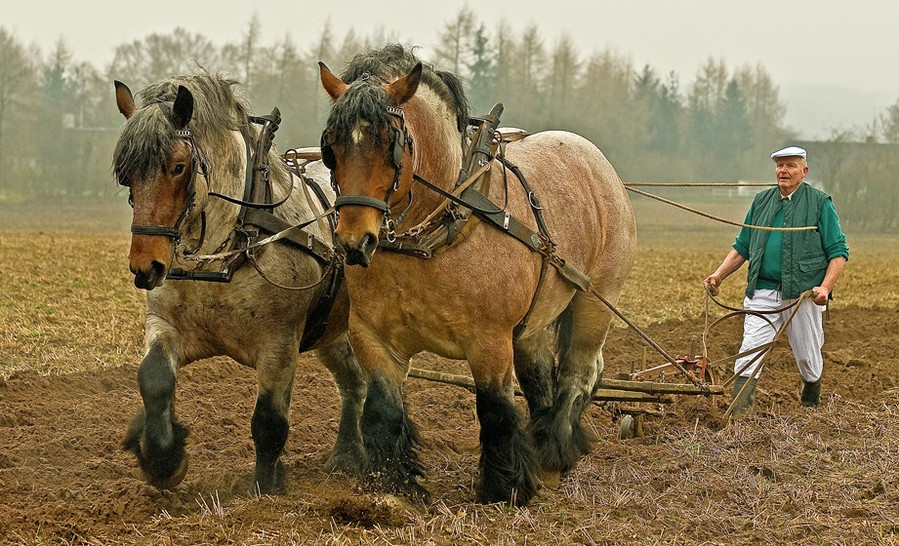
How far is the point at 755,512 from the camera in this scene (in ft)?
15.2

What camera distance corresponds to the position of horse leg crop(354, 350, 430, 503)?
4.65 meters

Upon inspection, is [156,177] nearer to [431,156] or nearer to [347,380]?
[431,156]

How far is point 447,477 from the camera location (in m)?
5.36

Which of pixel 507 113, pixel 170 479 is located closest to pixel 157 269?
pixel 170 479

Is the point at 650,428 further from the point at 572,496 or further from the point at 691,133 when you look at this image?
the point at 691,133

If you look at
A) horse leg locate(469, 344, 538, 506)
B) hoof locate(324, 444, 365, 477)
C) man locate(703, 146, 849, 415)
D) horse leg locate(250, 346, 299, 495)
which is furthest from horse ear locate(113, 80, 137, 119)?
man locate(703, 146, 849, 415)

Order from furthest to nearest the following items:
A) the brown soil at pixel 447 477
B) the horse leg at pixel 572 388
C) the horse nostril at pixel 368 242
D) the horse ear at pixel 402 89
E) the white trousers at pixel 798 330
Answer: the white trousers at pixel 798 330, the horse leg at pixel 572 388, the brown soil at pixel 447 477, the horse ear at pixel 402 89, the horse nostril at pixel 368 242

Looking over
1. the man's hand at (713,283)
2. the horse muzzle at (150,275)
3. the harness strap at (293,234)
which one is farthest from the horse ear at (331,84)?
the man's hand at (713,283)

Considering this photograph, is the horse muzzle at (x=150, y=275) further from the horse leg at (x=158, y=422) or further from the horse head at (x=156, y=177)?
the horse leg at (x=158, y=422)

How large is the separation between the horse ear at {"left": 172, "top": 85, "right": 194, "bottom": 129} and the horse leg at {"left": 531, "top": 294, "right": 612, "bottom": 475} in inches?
96.7

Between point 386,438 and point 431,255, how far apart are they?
882mm

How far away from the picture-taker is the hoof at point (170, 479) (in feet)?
15.9

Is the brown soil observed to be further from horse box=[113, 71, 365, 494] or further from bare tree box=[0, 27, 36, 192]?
bare tree box=[0, 27, 36, 192]

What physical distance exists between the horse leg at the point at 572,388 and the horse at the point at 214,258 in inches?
53.5
